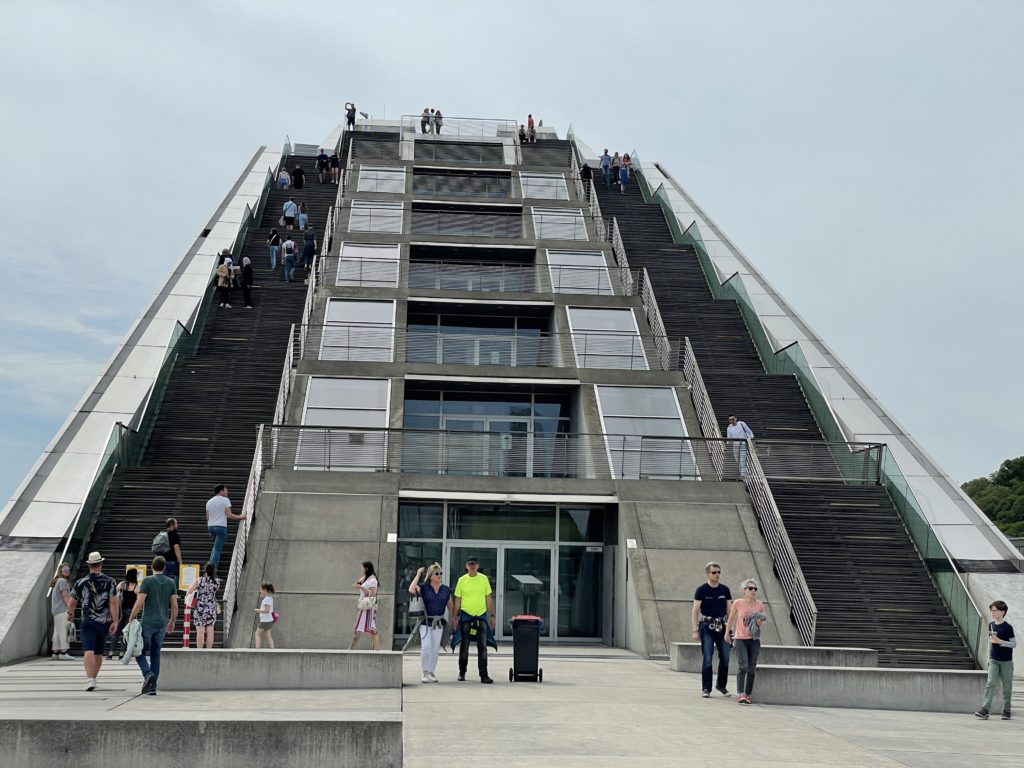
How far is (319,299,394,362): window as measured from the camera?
30453mm

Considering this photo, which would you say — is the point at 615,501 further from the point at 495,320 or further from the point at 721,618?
the point at 495,320

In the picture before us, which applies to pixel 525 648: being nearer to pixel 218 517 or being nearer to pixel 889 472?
pixel 218 517

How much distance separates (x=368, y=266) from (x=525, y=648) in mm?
22068

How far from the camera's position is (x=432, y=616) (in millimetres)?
15117

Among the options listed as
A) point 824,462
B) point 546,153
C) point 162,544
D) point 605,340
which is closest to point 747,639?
point 162,544

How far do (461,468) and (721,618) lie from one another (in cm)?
1148

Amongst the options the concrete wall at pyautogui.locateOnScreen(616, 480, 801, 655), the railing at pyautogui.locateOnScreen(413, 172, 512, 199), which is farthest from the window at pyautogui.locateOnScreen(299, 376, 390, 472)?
the railing at pyautogui.locateOnScreen(413, 172, 512, 199)

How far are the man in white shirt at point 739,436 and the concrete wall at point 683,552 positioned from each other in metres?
0.69

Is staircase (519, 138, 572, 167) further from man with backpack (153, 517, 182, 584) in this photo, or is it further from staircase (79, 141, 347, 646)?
man with backpack (153, 517, 182, 584)

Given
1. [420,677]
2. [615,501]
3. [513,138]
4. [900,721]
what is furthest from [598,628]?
[513,138]

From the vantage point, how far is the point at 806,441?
87.8 ft

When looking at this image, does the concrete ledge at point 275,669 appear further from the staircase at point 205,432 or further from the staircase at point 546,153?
the staircase at point 546,153

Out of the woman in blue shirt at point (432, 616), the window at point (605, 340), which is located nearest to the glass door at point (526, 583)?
the window at point (605, 340)

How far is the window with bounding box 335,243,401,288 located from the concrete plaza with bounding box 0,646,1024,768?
64.4 ft
